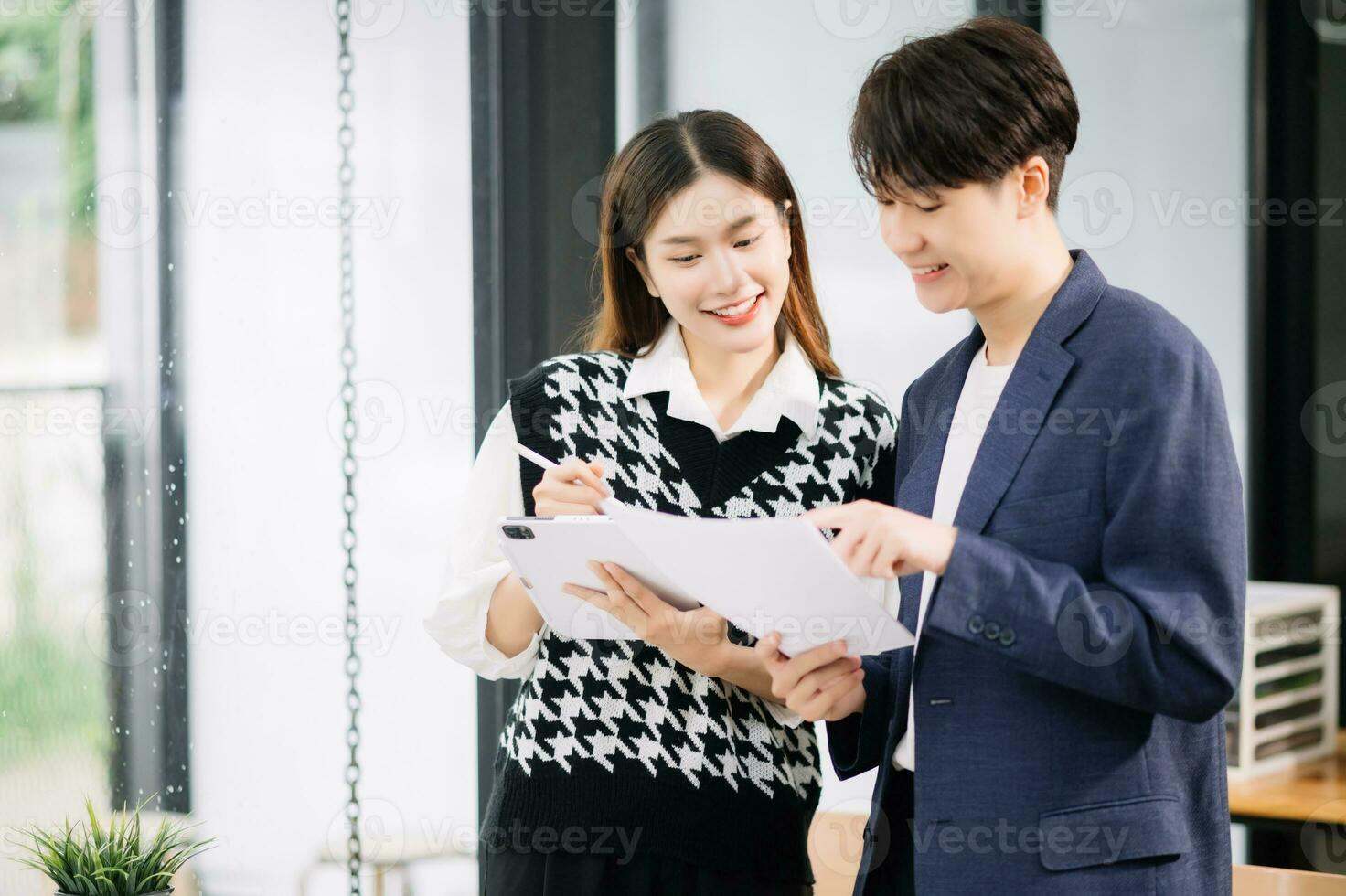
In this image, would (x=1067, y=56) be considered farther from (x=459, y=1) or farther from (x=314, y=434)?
(x=314, y=434)

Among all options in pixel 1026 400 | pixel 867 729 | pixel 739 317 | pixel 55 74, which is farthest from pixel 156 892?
pixel 1026 400

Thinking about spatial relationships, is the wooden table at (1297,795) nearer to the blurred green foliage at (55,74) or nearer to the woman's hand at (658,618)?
the woman's hand at (658,618)

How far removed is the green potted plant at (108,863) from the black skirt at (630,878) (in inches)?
21.5

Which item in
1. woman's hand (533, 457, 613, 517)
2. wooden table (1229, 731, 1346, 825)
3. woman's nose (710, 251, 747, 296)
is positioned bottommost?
wooden table (1229, 731, 1346, 825)

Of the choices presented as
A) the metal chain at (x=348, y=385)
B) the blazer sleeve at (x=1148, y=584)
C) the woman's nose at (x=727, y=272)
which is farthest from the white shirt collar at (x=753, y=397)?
the metal chain at (x=348, y=385)

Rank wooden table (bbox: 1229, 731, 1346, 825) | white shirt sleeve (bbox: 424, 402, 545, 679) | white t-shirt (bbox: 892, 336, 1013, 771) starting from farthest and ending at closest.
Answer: wooden table (bbox: 1229, 731, 1346, 825), white shirt sleeve (bbox: 424, 402, 545, 679), white t-shirt (bbox: 892, 336, 1013, 771)

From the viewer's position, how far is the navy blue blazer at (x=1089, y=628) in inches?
44.6

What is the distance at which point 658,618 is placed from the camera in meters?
1.49

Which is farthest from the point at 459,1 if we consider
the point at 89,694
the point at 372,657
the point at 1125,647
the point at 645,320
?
the point at 1125,647

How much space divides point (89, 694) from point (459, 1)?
4.80 ft

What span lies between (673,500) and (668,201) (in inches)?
15.7

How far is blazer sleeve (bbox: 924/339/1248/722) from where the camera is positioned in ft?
3.68

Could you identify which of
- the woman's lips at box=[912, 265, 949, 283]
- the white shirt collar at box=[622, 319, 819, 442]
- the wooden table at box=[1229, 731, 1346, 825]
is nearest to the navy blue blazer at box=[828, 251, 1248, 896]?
the woman's lips at box=[912, 265, 949, 283]

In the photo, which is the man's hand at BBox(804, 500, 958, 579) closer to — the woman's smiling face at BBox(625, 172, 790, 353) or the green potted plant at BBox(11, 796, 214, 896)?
the woman's smiling face at BBox(625, 172, 790, 353)
